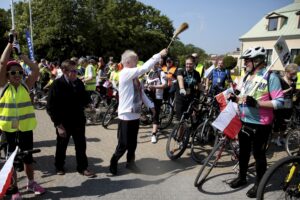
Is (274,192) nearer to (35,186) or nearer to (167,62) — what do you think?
(35,186)

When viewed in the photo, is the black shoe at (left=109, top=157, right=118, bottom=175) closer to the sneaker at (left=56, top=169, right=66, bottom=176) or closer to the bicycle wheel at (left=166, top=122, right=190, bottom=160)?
the sneaker at (left=56, top=169, right=66, bottom=176)

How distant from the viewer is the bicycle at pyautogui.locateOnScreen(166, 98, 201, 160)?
5441 millimetres

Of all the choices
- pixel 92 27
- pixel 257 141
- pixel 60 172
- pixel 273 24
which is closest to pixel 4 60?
pixel 60 172

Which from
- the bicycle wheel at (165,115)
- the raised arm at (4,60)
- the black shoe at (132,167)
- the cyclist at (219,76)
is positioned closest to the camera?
the raised arm at (4,60)

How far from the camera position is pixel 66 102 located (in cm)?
444

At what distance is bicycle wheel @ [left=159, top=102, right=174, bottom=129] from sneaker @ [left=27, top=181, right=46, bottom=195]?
171 inches

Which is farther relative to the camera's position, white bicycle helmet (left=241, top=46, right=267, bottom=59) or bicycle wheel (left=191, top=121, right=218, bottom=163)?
bicycle wheel (left=191, top=121, right=218, bottom=163)

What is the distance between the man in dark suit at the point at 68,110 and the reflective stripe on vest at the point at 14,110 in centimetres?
57

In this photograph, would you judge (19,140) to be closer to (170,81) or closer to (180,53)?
(170,81)

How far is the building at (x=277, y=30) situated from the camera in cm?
3281

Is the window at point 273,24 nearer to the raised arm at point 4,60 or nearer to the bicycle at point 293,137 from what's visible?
the bicycle at point 293,137

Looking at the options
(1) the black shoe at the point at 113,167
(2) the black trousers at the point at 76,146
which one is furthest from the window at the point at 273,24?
(2) the black trousers at the point at 76,146

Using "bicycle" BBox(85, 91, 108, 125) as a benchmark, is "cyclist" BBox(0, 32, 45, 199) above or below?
above

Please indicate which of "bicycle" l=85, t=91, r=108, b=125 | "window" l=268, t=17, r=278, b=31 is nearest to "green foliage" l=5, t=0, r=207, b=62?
"window" l=268, t=17, r=278, b=31
